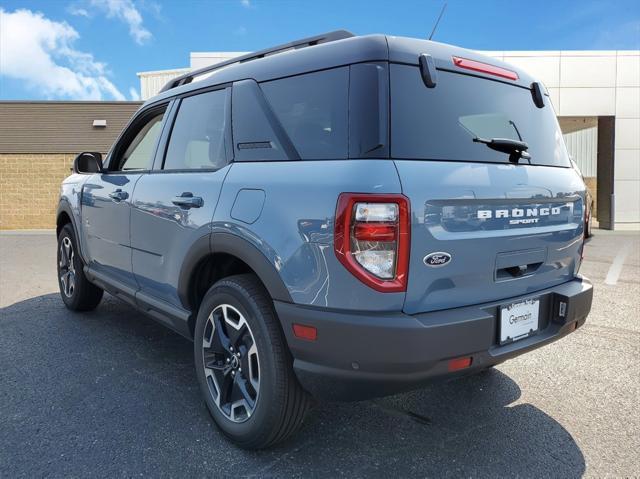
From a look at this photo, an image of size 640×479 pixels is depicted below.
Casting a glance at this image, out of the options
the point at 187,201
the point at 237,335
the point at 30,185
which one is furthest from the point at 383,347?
the point at 30,185

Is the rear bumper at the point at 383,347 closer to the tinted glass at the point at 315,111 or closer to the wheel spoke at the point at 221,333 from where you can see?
the wheel spoke at the point at 221,333

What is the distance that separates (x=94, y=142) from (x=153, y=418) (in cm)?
1562

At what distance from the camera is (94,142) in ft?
54.5

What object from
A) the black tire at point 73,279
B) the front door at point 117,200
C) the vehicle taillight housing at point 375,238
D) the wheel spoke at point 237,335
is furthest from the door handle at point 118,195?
the vehicle taillight housing at point 375,238

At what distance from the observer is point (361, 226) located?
198 cm

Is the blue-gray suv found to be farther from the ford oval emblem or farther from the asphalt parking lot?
the asphalt parking lot

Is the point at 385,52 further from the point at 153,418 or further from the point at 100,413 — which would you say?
the point at 100,413

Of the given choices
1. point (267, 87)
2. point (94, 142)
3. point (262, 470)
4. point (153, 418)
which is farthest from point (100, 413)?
point (94, 142)

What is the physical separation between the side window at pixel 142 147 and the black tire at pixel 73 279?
111 centimetres

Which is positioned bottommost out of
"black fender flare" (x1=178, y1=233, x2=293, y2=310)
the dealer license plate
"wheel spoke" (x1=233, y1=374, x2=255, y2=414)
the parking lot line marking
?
the parking lot line marking

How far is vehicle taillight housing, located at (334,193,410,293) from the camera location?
1.97 meters

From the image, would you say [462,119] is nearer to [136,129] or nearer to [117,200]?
[117,200]

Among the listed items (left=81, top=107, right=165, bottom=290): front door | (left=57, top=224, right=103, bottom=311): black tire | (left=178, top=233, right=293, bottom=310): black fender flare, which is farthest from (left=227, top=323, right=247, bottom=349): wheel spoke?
(left=57, top=224, right=103, bottom=311): black tire

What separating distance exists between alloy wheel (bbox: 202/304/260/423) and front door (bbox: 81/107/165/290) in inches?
44.5
